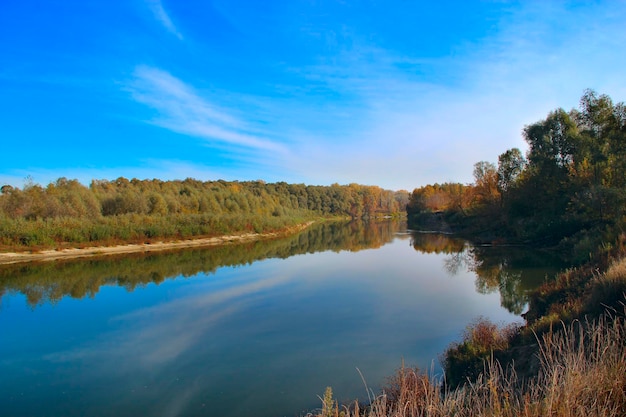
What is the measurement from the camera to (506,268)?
1789cm

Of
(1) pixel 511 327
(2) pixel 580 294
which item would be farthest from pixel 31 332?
(2) pixel 580 294

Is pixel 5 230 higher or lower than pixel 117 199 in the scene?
lower

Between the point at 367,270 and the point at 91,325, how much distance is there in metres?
12.3

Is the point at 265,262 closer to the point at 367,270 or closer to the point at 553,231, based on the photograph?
the point at 367,270

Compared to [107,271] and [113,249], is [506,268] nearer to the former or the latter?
[107,271]

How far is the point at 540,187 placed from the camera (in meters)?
28.7

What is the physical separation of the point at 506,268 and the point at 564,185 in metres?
12.3

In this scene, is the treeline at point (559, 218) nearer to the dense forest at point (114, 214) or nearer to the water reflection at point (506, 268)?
the water reflection at point (506, 268)

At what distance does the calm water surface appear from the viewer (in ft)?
20.9

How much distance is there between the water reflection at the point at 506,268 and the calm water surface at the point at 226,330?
0.11m

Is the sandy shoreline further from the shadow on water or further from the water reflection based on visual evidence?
the water reflection

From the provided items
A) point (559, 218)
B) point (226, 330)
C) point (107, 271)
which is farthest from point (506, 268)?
point (107, 271)

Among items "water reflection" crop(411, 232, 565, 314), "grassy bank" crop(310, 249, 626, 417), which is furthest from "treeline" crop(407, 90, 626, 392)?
"water reflection" crop(411, 232, 565, 314)

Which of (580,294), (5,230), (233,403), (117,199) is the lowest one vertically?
(233,403)
